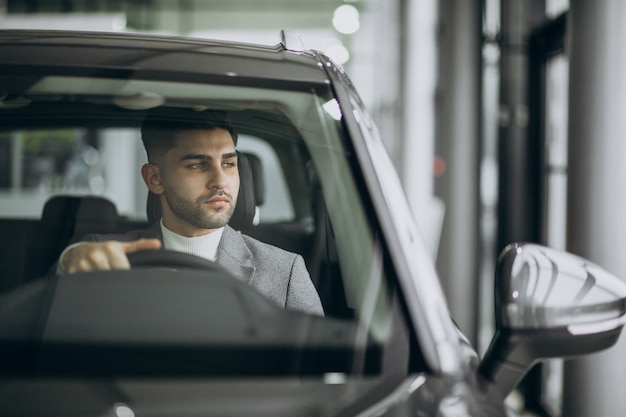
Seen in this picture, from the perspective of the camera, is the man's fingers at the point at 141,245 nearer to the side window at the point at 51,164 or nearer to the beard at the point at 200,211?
the beard at the point at 200,211

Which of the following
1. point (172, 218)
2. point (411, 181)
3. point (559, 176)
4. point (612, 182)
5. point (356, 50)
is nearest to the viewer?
point (172, 218)

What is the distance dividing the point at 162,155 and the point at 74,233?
0.23m

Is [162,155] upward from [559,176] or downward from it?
upward

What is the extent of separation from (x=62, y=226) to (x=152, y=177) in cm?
23

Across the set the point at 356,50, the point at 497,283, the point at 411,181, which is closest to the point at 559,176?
the point at 411,181

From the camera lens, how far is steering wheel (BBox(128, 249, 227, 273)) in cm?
127

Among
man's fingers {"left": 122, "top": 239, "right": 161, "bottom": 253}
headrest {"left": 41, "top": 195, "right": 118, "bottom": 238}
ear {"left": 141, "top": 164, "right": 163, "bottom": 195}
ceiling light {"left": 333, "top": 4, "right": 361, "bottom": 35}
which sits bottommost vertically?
man's fingers {"left": 122, "top": 239, "right": 161, "bottom": 253}

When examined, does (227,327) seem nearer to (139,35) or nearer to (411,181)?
(139,35)

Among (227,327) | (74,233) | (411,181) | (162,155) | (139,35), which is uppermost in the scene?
(139,35)

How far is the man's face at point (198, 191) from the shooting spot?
1.32 m

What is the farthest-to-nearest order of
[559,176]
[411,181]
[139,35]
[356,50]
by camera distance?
[356,50]
[411,181]
[559,176]
[139,35]

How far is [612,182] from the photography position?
8.79 feet

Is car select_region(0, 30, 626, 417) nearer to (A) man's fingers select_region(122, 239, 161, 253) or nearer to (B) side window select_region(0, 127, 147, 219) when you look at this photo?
(A) man's fingers select_region(122, 239, 161, 253)

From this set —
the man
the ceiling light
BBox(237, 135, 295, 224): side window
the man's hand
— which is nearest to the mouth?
the man
